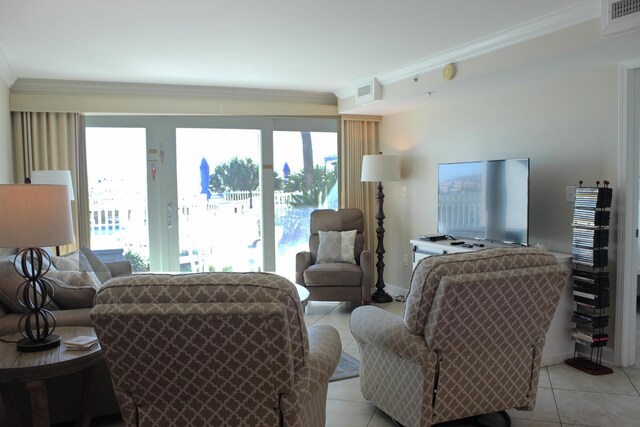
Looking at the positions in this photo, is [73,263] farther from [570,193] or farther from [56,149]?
[570,193]

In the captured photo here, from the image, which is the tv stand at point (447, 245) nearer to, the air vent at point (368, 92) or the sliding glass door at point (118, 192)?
the air vent at point (368, 92)

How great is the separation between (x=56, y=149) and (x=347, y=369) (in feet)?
12.1

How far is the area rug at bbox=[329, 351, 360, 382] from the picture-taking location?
359 cm

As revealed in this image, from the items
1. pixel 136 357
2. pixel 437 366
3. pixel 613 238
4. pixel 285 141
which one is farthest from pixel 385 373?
pixel 285 141

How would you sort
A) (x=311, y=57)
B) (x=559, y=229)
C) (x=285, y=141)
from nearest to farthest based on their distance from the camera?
(x=559, y=229)
(x=311, y=57)
(x=285, y=141)

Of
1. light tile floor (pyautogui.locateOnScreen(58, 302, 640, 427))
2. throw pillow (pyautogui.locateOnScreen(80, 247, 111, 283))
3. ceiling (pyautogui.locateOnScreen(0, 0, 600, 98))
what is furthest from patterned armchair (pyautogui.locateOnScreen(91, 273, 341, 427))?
throw pillow (pyautogui.locateOnScreen(80, 247, 111, 283))

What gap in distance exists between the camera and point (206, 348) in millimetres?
1882

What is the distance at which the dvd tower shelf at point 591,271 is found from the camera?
11.3ft

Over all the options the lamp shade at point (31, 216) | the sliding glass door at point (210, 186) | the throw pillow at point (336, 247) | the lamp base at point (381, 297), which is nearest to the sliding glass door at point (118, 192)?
the sliding glass door at point (210, 186)

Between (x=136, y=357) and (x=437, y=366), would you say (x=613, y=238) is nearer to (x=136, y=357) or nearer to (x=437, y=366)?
(x=437, y=366)

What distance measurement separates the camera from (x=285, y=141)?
613 cm

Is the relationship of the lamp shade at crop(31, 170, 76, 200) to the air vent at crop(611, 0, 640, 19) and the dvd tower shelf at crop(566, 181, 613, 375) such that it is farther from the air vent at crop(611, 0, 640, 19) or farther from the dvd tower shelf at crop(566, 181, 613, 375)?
the air vent at crop(611, 0, 640, 19)

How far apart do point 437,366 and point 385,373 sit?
0.41m

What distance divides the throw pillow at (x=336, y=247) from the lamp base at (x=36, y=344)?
3.34 metres
